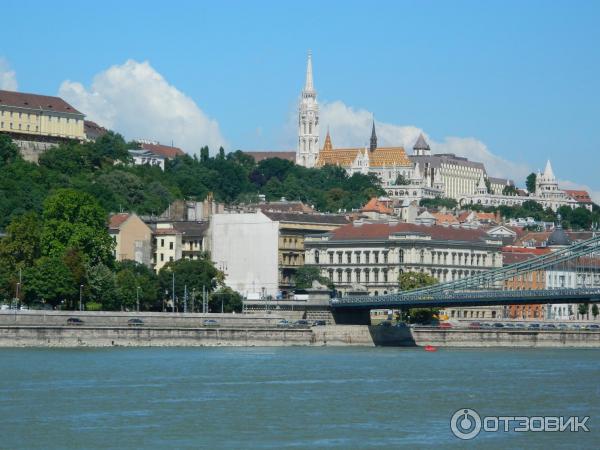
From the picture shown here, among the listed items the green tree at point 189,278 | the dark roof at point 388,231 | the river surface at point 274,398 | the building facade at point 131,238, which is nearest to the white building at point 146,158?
the dark roof at point 388,231

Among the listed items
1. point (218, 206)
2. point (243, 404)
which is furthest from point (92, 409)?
point (218, 206)

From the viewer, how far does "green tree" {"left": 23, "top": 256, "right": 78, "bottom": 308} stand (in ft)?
232

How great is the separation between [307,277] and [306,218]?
704cm

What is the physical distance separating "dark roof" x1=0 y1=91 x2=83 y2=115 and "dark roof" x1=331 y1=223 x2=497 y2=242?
1486 inches

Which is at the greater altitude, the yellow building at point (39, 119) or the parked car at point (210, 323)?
the yellow building at point (39, 119)

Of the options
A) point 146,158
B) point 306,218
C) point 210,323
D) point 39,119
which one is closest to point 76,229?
point 210,323

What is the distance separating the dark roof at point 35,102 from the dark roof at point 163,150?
1051 inches

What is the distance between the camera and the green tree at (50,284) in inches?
2788

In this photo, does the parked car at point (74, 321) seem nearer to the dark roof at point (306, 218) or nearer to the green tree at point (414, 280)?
the green tree at point (414, 280)

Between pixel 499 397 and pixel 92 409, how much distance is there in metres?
9.47

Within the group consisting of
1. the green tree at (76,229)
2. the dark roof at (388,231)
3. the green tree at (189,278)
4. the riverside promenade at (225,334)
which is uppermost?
the dark roof at (388,231)

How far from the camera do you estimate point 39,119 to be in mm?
130750

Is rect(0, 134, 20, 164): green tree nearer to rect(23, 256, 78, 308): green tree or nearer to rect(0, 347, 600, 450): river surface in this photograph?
rect(23, 256, 78, 308): green tree

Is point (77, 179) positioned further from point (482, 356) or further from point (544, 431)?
point (544, 431)
